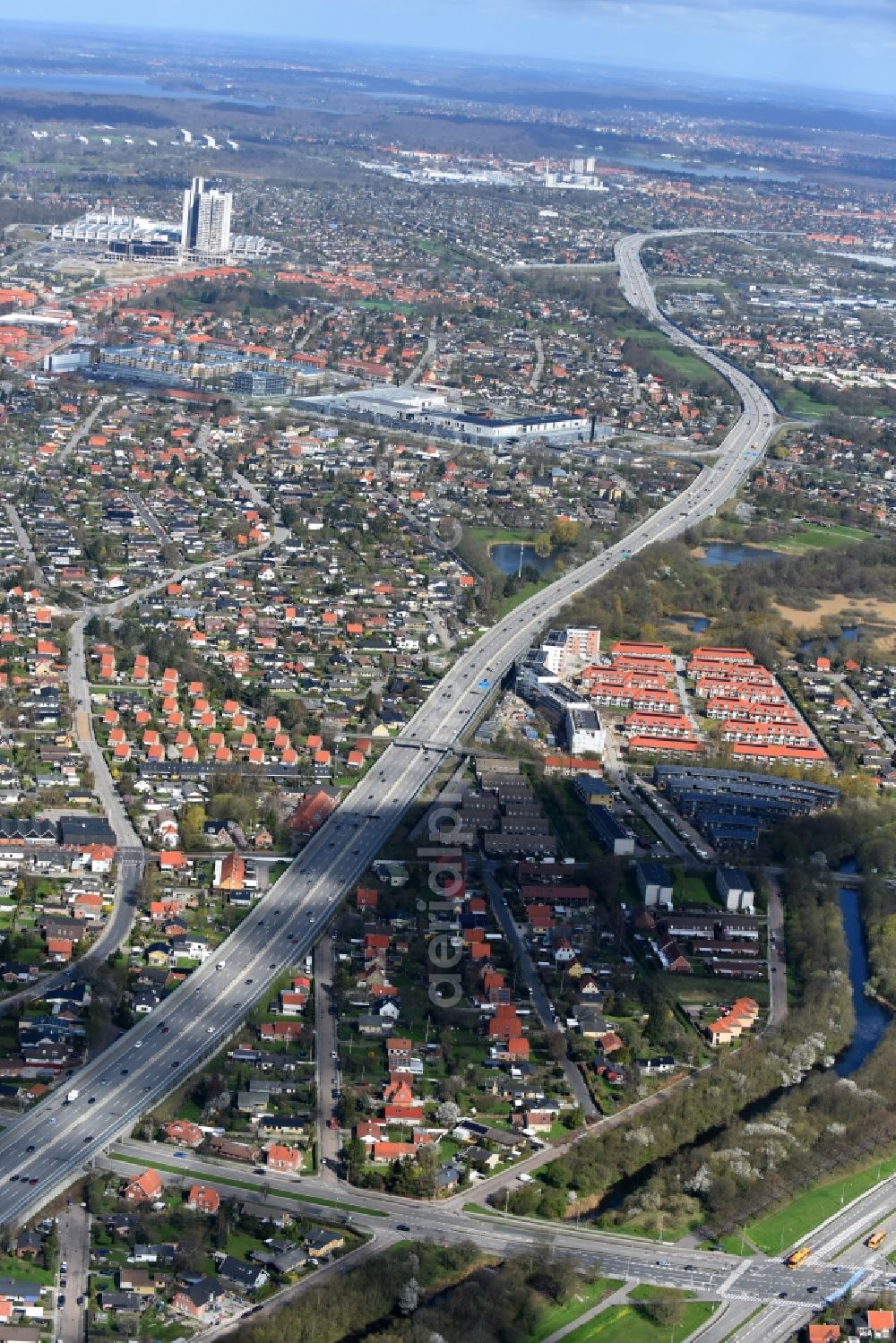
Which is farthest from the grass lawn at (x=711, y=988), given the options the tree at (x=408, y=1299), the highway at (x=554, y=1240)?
the tree at (x=408, y=1299)

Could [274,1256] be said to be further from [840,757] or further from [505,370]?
[505,370]

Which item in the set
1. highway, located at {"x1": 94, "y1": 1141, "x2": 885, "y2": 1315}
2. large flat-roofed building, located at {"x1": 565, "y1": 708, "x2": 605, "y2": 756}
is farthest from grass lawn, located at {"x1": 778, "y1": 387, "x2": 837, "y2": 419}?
highway, located at {"x1": 94, "y1": 1141, "x2": 885, "y2": 1315}

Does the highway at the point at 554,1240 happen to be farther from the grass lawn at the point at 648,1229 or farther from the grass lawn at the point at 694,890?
the grass lawn at the point at 694,890

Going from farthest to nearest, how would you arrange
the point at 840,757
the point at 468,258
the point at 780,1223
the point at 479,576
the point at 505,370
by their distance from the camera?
the point at 468,258 < the point at 505,370 < the point at 479,576 < the point at 840,757 < the point at 780,1223

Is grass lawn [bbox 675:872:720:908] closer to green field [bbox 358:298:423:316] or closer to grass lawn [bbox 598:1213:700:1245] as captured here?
grass lawn [bbox 598:1213:700:1245]

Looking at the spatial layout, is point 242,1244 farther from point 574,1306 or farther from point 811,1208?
point 811,1208

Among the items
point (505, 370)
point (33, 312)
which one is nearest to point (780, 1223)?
point (505, 370)
